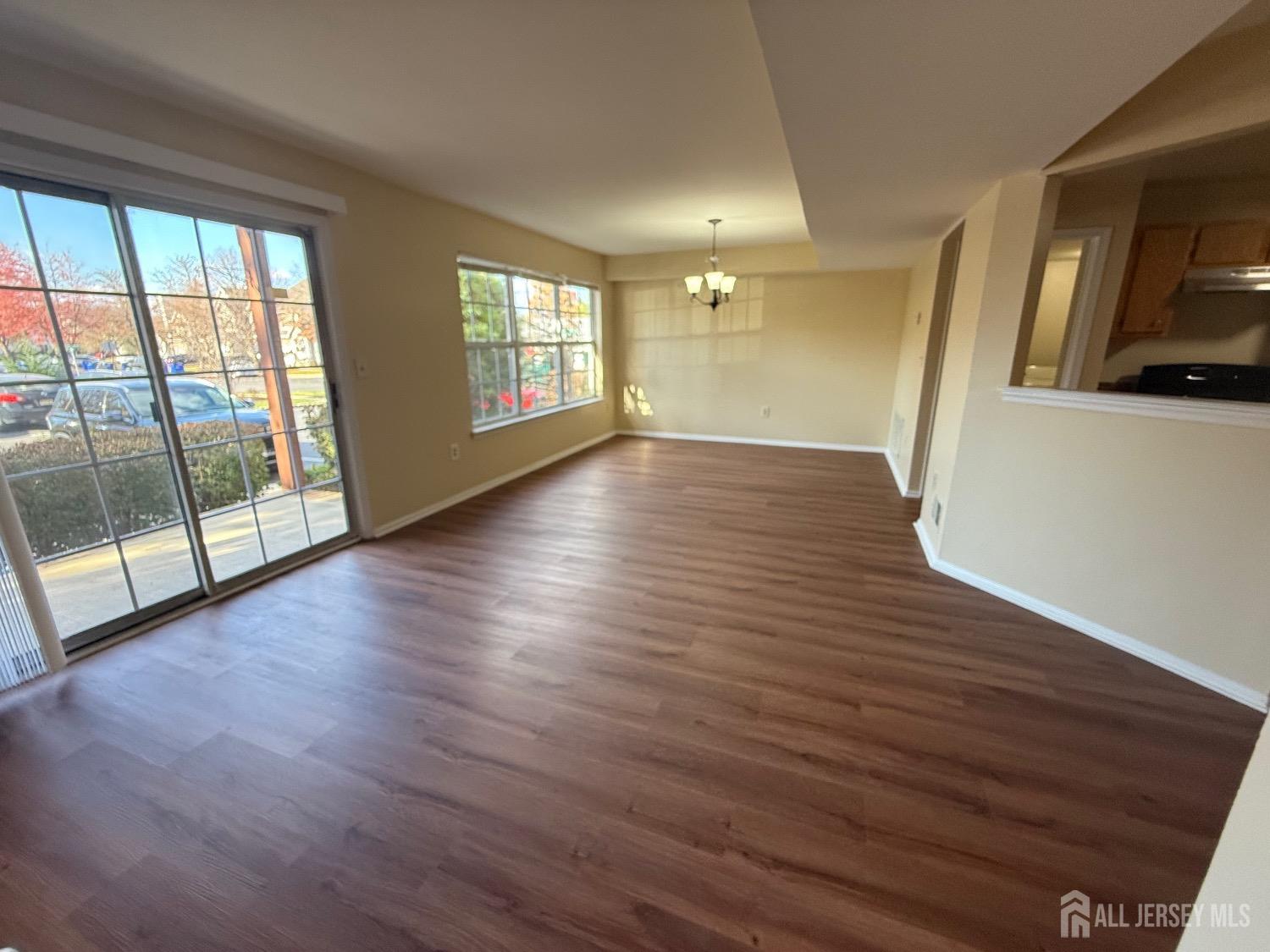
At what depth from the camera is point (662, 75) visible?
2062 mm

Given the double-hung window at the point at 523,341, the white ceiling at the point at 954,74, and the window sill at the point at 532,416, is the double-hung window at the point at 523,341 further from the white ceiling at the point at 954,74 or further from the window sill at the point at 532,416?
the white ceiling at the point at 954,74

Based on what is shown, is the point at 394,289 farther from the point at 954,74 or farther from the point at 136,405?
the point at 954,74

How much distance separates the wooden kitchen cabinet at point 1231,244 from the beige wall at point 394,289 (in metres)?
5.33

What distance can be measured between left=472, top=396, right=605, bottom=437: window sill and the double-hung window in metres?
0.03

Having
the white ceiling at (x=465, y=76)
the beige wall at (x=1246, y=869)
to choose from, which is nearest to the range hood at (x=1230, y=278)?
the white ceiling at (x=465, y=76)

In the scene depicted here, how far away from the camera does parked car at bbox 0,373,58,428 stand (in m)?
1.96

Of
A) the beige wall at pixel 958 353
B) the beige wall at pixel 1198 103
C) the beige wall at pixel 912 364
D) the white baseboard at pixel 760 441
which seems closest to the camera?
the beige wall at pixel 1198 103

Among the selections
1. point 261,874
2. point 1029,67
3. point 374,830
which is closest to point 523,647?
point 374,830

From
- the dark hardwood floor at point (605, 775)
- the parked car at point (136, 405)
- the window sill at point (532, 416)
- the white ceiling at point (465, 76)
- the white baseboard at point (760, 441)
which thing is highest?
the white ceiling at point (465, 76)

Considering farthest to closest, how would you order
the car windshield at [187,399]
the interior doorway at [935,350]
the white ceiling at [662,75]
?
the interior doorway at [935,350]
the car windshield at [187,399]
the white ceiling at [662,75]

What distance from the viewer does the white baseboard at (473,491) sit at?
377 centimetres

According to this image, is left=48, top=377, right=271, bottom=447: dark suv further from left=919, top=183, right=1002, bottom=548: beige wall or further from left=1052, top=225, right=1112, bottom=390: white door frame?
left=1052, top=225, right=1112, bottom=390: white door frame

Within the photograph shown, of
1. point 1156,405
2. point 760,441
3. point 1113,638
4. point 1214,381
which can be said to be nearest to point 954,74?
point 1156,405

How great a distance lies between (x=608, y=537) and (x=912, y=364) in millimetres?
3629
